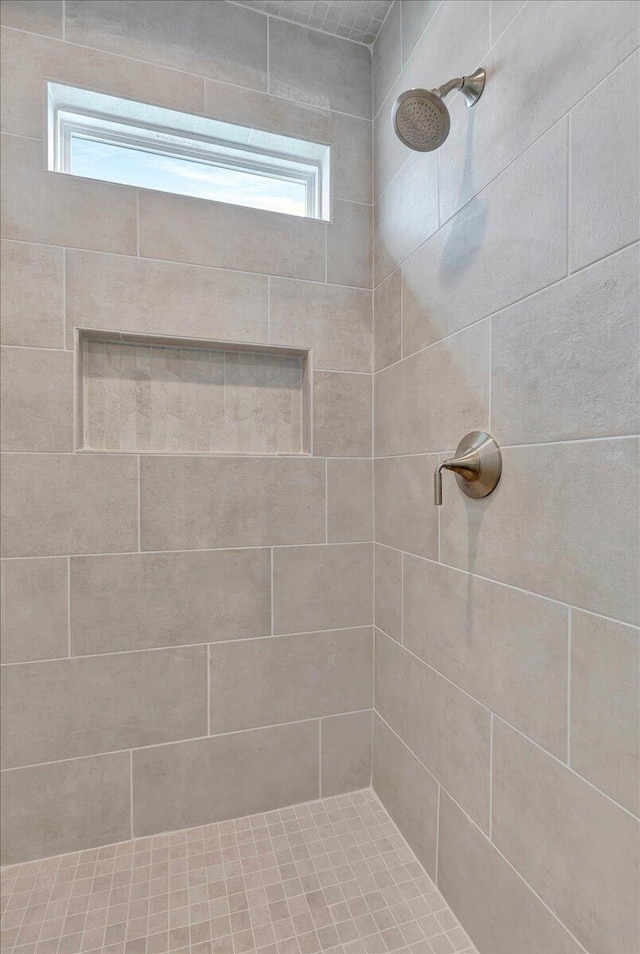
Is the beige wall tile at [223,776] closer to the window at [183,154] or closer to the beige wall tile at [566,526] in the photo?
the beige wall tile at [566,526]

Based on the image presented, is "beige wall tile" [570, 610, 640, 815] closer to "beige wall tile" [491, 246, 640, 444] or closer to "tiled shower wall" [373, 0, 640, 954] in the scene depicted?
"tiled shower wall" [373, 0, 640, 954]

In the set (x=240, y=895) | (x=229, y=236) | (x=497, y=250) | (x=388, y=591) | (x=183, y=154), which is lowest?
(x=240, y=895)

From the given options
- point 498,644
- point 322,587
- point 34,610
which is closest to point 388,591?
point 322,587

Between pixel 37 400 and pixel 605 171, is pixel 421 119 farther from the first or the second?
pixel 37 400

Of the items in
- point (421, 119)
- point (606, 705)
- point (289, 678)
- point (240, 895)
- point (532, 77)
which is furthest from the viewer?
point (289, 678)

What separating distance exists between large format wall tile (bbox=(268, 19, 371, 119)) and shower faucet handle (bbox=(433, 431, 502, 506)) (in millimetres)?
1215

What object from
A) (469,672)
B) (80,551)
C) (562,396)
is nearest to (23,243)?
(80,551)

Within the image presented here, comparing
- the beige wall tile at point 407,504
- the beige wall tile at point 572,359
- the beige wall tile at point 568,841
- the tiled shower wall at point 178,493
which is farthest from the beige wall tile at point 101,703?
the beige wall tile at point 572,359

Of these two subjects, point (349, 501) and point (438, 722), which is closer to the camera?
point (438, 722)

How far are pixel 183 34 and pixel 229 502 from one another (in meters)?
1.33

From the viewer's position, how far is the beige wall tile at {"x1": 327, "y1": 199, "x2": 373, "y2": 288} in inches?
58.2

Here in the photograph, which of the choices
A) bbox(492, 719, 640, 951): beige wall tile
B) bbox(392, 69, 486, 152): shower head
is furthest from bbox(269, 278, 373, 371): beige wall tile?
→ bbox(492, 719, 640, 951): beige wall tile

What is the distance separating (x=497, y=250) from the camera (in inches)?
37.3

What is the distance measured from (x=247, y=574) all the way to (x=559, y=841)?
923 mm
